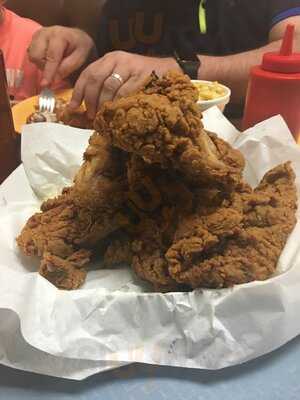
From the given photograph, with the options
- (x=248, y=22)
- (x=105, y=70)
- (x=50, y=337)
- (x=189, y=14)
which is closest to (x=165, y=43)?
(x=189, y=14)

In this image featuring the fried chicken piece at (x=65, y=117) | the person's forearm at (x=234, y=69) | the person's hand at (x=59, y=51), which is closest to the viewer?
the fried chicken piece at (x=65, y=117)

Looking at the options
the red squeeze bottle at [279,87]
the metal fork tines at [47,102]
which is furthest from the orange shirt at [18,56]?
the red squeeze bottle at [279,87]

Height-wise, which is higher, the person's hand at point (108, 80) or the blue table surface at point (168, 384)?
the person's hand at point (108, 80)

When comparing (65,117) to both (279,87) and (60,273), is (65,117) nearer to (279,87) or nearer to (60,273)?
(279,87)

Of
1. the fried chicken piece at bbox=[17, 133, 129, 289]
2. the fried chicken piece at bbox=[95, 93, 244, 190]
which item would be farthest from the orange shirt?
the fried chicken piece at bbox=[95, 93, 244, 190]

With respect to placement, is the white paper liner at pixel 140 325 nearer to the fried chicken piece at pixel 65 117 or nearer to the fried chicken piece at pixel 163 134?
the fried chicken piece at pixel 163 134

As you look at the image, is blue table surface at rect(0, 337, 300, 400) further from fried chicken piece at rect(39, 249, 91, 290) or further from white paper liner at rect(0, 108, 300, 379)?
fried chicken piece at rect(39, 249, 91, 290)

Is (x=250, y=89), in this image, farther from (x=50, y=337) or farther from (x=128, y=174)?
(x=50, y=337)
